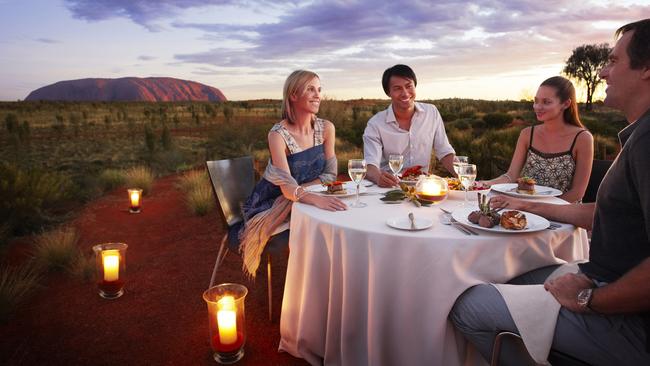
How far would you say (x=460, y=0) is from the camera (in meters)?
7.16

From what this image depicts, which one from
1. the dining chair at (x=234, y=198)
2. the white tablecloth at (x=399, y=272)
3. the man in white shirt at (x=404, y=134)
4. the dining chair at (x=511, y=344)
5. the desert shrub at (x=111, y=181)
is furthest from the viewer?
the desert shrub at (x=111, y=181)

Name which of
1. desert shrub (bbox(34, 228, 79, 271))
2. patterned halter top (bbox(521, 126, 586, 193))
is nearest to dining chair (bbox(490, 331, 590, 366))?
patterned halter top (bbox(521, 126, 586, 193))

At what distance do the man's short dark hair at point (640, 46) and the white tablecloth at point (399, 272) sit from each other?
2.63ft

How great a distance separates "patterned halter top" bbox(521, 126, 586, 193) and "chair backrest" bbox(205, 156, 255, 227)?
2603 mm

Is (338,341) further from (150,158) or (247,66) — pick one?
(247,66)

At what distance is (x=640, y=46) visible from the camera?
1.39 meters

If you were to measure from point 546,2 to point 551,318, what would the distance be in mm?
7063

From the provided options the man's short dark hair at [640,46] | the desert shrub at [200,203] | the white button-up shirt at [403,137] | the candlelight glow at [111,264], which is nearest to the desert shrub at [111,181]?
the desert shrub at [200,203]

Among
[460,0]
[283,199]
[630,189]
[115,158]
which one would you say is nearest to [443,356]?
→ [630,189]

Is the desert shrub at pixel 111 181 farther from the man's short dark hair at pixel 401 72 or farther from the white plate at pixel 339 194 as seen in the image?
the white plate at pixel 339 194

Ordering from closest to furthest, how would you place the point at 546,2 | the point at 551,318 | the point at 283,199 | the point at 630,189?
the point at 630,189, the point at 551,318, the point at 283,199, the point at 546,2

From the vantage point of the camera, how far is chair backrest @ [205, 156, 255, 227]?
329 centimetres

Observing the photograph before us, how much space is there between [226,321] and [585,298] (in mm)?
2120

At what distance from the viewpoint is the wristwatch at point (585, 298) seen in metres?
1.44
